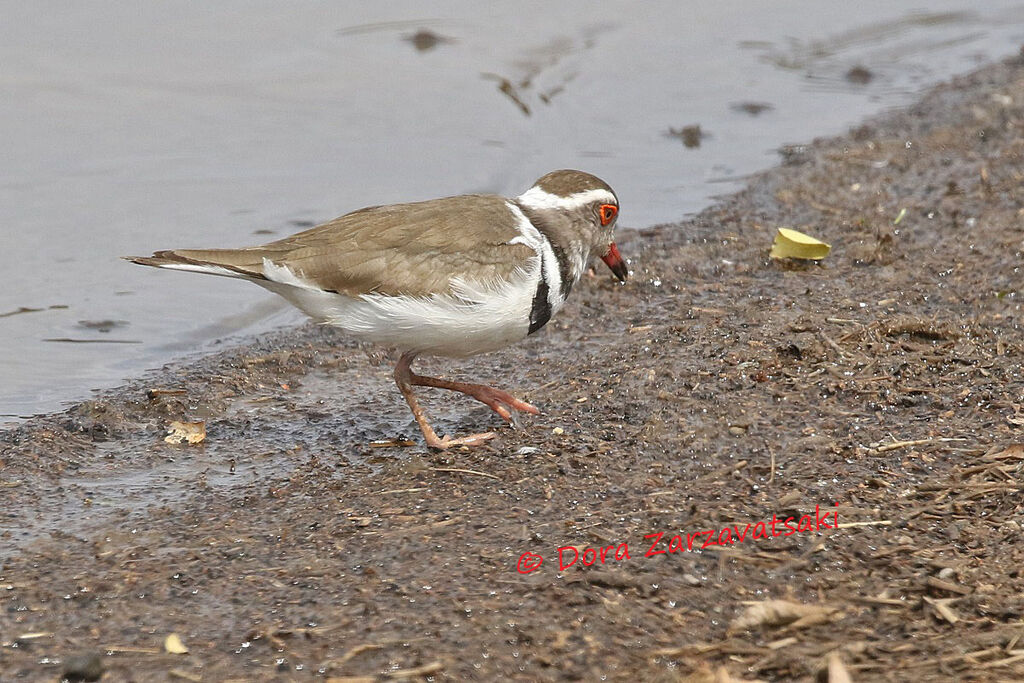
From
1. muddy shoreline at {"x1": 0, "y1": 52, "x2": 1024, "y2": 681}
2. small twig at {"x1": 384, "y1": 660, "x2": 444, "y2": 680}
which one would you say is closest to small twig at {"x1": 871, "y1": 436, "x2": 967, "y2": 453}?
muddy shoreline at {"x1": 0, "y1": 52, "x2": 1024, "y2": 681}

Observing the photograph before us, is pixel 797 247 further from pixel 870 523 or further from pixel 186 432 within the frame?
pixel 186 432

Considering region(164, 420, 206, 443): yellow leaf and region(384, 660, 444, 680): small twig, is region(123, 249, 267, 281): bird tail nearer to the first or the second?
region(164, 420, 206, 443): yellow leaf

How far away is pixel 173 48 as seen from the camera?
42.4 feet

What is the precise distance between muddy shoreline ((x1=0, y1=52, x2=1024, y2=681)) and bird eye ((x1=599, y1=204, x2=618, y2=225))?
0.86 m

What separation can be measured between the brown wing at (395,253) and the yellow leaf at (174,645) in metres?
2.03

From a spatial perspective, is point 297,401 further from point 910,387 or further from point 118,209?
point 118,209

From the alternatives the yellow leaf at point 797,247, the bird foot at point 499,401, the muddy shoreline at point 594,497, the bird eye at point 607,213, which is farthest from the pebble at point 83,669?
the yellow leaf at point 797,247

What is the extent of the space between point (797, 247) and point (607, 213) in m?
2.19

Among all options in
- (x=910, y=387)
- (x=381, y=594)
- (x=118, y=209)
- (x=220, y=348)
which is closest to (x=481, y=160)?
(x=118, y=209)

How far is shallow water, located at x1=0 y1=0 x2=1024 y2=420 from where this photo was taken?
348 inches

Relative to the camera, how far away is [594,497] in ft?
17.3

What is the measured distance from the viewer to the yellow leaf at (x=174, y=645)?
423 cm

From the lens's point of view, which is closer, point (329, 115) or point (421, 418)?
point (421, 418)

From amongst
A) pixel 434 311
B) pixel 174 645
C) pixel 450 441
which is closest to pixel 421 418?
pixel 450 441
